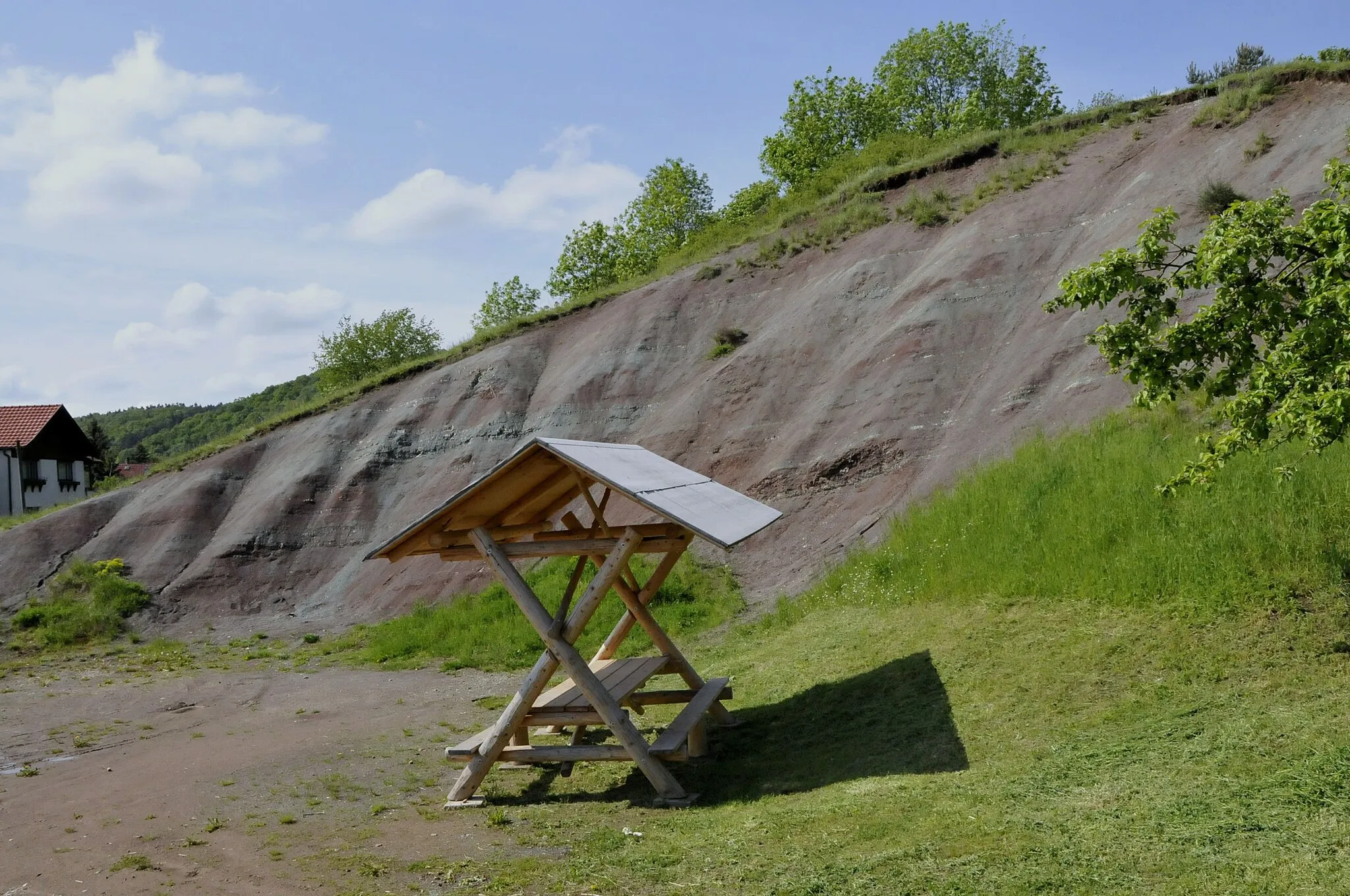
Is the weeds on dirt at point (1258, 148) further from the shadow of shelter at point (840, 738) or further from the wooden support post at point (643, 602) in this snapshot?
the wooden support post at point (643, 602)

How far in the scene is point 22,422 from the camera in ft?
150

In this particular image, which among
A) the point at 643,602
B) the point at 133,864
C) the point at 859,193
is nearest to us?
the point at 133,864

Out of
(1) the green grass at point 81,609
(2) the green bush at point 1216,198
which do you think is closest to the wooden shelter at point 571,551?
(1) the green grass at point 81,609

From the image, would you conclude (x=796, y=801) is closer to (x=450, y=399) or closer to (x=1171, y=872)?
(x=1171, y=872)

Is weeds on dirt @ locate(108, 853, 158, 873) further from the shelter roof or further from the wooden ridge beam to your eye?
the wooden ridge beam

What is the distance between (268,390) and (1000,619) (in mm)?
93146

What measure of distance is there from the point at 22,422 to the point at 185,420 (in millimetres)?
54532

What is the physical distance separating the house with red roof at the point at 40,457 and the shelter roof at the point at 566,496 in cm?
4265

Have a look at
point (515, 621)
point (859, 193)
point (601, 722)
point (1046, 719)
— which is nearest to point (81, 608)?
point (515, 621)

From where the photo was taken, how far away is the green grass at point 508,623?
1553 cm

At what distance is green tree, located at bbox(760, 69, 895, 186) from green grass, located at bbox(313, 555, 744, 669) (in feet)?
122

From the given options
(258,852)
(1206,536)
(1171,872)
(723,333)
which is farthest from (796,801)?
(723,333)

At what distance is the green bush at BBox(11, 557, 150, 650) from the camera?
67.2ft

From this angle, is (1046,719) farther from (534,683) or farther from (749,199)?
(749,199)
